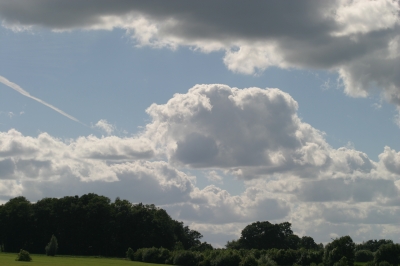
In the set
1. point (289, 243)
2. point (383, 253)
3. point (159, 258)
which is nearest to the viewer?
point (383, 253)

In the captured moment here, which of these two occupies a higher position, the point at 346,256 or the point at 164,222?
the point at 164,222

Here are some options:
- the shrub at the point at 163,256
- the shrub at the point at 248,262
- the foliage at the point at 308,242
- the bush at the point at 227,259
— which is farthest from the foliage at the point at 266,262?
the foliage at the point at 308,242

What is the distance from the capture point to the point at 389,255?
A: 307 ft

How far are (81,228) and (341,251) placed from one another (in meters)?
73.2

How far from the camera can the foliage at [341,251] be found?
311 feet

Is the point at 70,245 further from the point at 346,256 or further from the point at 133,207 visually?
the point at 346,256

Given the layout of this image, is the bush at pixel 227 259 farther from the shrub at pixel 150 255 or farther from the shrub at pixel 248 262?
the shrub at pixel 150 255

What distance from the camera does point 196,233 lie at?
188375 mm

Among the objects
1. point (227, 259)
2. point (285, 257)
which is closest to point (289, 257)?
point (285, 257)

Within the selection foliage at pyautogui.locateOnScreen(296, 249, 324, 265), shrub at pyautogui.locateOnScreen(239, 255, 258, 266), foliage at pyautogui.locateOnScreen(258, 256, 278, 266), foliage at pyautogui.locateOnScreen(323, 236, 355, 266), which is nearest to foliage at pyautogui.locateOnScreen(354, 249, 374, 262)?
foliage at pyautogui.locateOnScreen(296, 249, 324, 265)

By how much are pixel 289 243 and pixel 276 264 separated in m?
78.2

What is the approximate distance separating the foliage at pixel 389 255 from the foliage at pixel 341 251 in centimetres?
431

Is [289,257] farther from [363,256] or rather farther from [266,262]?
[363,256]

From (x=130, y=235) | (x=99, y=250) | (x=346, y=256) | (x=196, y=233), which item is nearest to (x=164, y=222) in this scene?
(x=130, y=235)
